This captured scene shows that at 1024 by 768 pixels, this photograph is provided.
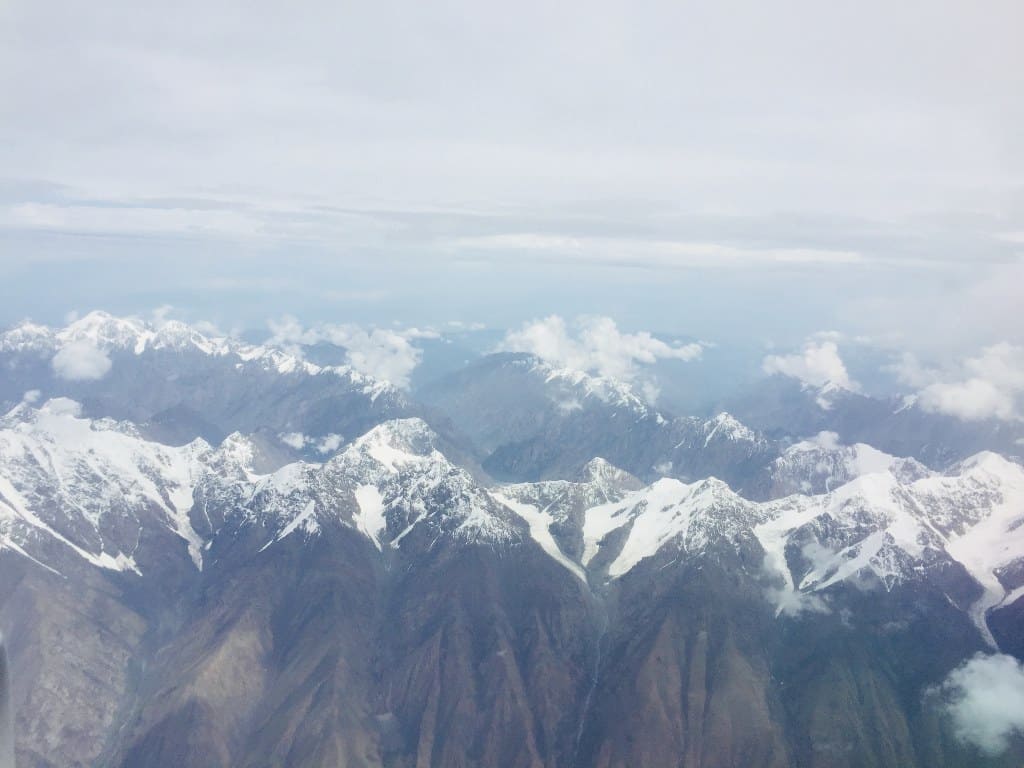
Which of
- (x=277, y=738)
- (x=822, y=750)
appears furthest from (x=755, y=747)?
(x=277, y=738)

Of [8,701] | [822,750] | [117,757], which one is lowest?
[117,757]

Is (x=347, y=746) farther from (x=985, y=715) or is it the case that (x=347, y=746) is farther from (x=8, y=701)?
(x=8, y=701)

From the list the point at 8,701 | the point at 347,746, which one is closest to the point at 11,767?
the point at 8,701

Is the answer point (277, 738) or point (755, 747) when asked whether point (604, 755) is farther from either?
point (277, 738)

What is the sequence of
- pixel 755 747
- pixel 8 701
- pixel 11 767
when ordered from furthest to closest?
pixel 755 747, pixel 11 767, pixel 8 701

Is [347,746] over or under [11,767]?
under

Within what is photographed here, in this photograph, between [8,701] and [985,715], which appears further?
[985,715]

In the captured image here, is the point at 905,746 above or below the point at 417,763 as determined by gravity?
above

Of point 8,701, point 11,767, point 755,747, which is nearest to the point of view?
point 8,701

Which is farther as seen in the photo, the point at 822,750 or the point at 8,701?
the point at 822,750
